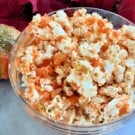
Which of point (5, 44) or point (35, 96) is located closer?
point (35, 96)

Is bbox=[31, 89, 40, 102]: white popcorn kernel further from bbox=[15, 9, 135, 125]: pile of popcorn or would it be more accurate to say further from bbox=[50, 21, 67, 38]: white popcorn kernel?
bbox=[50, 21, 67, 38]: white popcorn kernel

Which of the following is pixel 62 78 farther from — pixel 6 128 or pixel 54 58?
pixel 6 128

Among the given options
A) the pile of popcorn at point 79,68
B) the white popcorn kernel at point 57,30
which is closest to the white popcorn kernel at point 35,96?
the pile of popcorn at point 79,68

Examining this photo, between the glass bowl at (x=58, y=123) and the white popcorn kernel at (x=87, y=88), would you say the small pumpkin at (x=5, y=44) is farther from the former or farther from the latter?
the white popcorn kernel at (x=87, y=88)

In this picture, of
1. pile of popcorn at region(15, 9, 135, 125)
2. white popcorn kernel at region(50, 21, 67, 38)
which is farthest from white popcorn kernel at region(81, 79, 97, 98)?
white popcorn kernel at region(50, 21, 67, 38)

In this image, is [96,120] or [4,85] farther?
[4,85]

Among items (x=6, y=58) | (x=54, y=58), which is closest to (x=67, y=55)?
(x=54, y=58)

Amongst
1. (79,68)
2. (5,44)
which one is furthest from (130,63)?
(5,44)

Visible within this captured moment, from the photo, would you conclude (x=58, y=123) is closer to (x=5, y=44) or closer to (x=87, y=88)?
(x=87, y=88)
